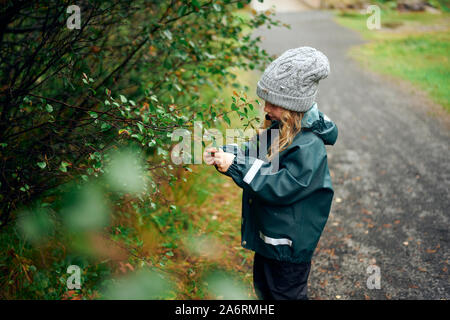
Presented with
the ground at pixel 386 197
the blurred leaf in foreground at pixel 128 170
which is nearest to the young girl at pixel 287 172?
the blurred leaf in foreground at pixel 128 170

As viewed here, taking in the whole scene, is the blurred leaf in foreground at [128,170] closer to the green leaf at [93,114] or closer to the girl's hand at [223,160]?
the green leaf at [93,114]

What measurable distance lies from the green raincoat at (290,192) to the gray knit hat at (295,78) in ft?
0.45

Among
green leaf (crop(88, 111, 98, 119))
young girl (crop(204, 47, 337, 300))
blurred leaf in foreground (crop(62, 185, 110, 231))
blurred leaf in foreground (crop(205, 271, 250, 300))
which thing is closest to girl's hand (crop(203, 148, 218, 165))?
young girl (crop(204, 47, 337, 300))

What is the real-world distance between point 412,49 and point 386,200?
7.97 m

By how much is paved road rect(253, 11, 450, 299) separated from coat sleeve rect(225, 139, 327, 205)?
55.8 inches

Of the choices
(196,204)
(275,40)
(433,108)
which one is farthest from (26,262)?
(275,40)

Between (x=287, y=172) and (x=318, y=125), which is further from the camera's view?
(x=318, y=125)

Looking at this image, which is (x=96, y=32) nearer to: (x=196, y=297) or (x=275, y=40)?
(x=196, y=297)

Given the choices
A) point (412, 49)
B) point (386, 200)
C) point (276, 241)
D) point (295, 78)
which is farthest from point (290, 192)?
point (412, 49)

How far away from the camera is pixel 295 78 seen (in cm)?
206

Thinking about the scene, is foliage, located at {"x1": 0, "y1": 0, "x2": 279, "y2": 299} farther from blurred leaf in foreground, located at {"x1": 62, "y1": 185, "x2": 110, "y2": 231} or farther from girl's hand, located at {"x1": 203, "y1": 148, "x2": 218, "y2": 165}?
girl's hand, located at {"x1": 203, "y1": 148, "x2": 218, "y2": 165}

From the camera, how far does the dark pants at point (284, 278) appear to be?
237cm

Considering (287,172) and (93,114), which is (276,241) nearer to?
(287,172)

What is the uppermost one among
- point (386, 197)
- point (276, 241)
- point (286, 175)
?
point (286, 175)
